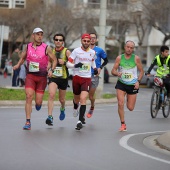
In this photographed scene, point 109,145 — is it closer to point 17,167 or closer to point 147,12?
point 17,167

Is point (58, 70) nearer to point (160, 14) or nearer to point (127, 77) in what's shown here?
point (127, 77)

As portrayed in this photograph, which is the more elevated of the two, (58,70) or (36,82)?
(58,70)

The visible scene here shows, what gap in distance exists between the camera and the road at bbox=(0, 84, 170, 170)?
1037 centimetres

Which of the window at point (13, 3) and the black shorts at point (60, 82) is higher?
the window at point (13, 3)

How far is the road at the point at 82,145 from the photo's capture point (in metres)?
10.4

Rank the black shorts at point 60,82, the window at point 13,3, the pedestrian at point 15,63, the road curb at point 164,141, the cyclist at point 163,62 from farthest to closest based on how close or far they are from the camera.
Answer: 1. the window at point 13,3
2. the pedestrian at point 15,63
3. the cyclist at point 163,62
4. the black shorts at point 60,82
5. the road curb at point 164,141

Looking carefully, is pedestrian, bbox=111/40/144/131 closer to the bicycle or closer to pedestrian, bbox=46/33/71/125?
pedestrian, bbox=46/33/71/125

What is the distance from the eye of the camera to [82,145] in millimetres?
12523

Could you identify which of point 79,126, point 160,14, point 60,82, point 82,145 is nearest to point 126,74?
point 60,82

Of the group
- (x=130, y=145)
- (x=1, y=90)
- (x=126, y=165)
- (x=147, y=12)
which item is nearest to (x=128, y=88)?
(x=130, y=145)

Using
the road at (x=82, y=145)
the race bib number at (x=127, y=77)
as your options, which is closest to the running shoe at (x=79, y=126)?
the road at (x=82, y=145)

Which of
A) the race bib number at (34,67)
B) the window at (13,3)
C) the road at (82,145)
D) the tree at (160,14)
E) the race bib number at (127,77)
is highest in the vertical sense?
the window at (13,3)

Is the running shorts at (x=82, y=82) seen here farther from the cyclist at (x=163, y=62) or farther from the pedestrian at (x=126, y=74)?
the cyclist at (x=163, y=62)

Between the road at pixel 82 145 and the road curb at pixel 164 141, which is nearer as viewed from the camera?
the road at pixel 82 145
